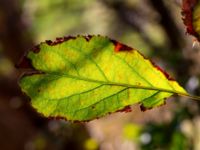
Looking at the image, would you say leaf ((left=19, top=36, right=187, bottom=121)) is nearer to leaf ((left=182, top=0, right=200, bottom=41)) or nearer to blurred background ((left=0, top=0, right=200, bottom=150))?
leaf ((left=182, top=0, right=200, bottom=41))

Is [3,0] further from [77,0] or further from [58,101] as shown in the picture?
[58,101]

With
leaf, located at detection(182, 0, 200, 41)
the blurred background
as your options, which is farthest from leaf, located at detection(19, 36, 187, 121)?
the blurred background

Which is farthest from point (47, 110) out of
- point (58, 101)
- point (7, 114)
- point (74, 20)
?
point (74, 20)

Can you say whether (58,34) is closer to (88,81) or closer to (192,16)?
(88,81)

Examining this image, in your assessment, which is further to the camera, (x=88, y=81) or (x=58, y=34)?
(x=58, y=34)

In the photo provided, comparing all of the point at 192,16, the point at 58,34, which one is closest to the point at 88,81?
the point at 192,16

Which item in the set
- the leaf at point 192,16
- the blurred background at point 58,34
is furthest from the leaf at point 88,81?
the blurred background at point 58,34

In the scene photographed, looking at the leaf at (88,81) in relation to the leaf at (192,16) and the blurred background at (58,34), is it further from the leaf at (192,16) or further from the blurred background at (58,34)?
the blurred background at (58,34)
